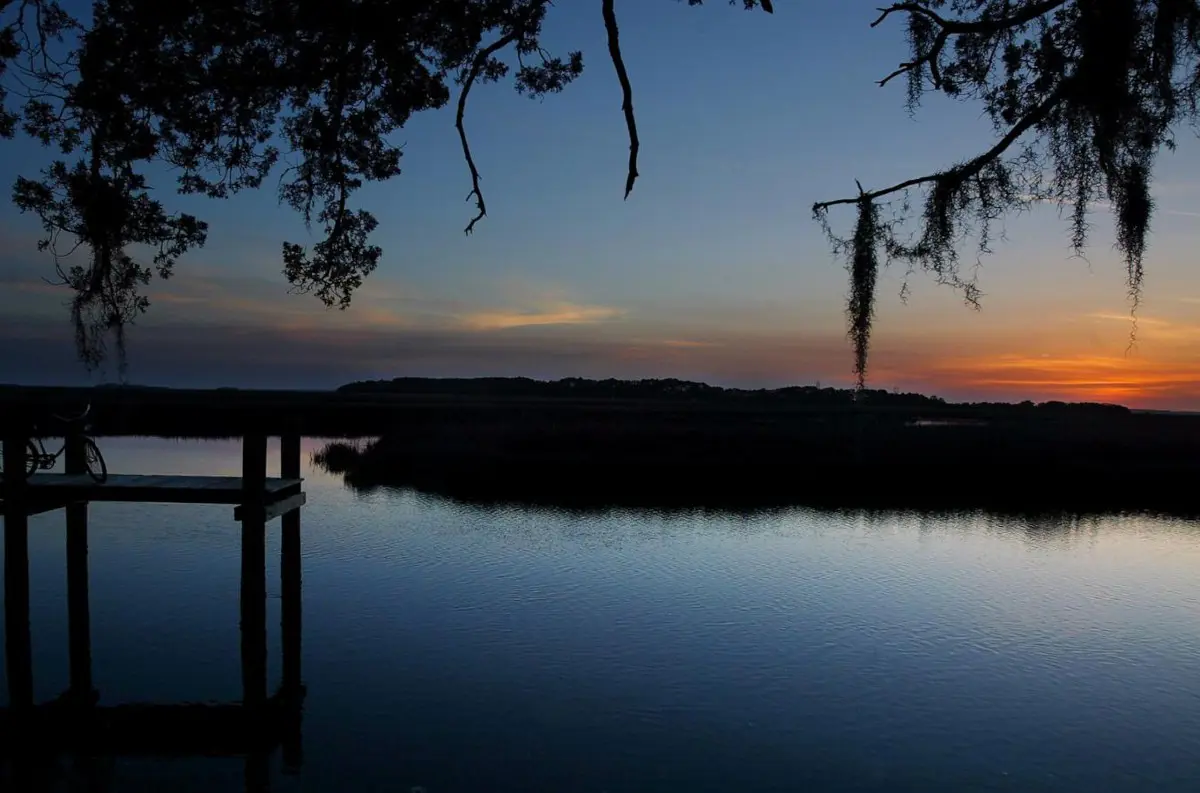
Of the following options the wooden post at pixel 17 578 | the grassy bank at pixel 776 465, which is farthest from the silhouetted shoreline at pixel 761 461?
the wooden post at pixel 17 578

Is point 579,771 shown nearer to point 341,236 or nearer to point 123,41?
point 341,236

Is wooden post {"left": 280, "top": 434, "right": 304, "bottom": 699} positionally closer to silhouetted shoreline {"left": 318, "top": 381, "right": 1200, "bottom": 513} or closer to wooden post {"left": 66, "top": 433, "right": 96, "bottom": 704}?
wooden post {"left": 66, "top": 433, "right": 96, "bottom": 704}

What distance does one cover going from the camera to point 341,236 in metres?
7.60

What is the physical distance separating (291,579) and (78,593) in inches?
98.8

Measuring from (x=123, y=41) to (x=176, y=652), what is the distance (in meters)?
8.30

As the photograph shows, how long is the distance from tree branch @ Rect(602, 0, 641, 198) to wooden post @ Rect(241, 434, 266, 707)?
612cm

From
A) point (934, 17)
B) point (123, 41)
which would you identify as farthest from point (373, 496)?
point (934, 17)

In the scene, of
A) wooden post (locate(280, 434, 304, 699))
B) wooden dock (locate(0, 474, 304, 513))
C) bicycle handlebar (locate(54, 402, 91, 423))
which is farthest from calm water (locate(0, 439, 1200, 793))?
bicycle handlebar (locate(54, 402, 91, 423))

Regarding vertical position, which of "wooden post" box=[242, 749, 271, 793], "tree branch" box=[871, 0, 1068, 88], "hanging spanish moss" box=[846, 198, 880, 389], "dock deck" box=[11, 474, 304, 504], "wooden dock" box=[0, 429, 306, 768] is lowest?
"wooden post" box=[242, 749, 271, 793]

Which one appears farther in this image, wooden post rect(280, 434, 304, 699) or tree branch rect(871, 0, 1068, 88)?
wooden post rect(280, 434, 304, 699)

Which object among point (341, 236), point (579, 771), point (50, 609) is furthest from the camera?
point (50, 609)

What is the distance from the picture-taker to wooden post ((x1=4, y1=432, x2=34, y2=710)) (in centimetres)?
1029

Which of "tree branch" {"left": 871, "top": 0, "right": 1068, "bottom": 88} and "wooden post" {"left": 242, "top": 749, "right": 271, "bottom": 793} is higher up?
"tree branch" {"left": 871, "top": 0, "right": 1068, "bottom": 88}

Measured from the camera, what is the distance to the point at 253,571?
35.8 feet
